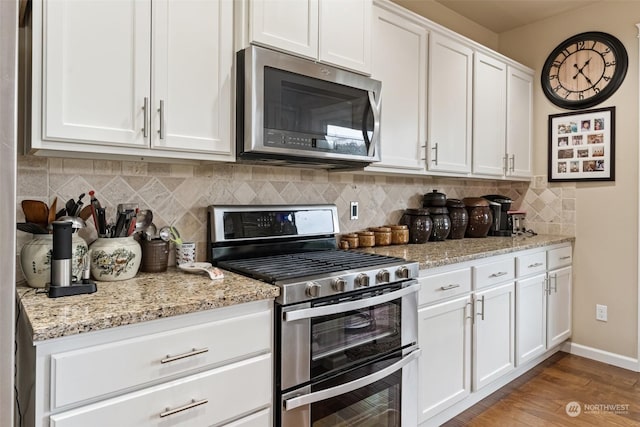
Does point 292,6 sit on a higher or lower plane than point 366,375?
higher

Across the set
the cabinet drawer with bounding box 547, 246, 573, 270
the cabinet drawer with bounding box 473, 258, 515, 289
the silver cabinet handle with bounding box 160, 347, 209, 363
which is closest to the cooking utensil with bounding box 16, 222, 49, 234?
the silver cabinet handle with bounding box 160, 347, 209, 363

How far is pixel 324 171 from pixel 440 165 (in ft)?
2.61

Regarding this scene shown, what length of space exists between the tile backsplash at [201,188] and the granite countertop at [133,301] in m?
0.34

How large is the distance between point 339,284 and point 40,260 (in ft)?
3.37

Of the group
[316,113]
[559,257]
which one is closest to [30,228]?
[316,113]

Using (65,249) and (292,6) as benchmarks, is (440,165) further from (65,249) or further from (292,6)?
(65,249)

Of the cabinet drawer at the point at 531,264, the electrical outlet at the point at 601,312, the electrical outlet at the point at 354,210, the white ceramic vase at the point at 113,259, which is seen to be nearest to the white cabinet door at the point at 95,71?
the white ceramic vase at the point at 113,259

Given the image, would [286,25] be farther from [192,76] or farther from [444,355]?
[444,355]

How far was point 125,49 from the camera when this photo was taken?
1407mm

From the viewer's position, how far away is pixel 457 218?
2.97 m

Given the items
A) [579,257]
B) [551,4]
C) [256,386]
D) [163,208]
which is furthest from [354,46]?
[579,257]

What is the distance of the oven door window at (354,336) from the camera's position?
152 cm

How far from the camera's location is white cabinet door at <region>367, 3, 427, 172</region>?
89.2 inches

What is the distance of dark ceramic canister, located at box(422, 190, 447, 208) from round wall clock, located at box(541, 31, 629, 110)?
4.54 feet
